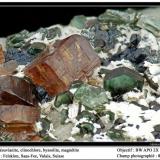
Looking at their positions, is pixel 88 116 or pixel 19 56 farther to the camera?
pixel 19 56

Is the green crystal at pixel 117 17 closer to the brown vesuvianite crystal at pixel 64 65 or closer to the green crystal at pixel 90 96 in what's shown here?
the brown vesuvianite crystal at pixel 64 65

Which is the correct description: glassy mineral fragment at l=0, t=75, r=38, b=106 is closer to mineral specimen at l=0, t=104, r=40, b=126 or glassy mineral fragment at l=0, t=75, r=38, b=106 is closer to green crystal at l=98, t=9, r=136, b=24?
mineral specimen at l=0, t=104, r=40, b=126

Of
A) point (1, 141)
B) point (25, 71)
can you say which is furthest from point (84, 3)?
point (1, 141)

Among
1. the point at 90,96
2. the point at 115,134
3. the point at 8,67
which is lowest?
the point at 115,134

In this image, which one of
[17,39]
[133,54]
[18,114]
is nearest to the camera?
[18,114]

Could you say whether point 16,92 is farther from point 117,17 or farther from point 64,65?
point 117,17

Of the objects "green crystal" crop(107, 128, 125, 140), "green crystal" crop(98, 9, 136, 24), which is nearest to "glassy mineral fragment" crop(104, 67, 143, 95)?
"green crystal" crop(107, 128, 125, 140)

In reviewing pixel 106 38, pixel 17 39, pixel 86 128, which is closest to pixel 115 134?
pixel 86 128
